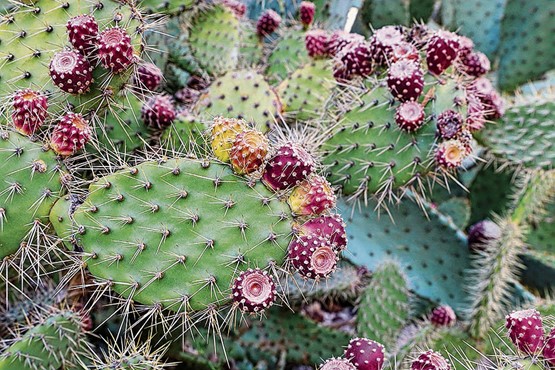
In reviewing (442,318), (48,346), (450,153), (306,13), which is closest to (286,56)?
(306,13)

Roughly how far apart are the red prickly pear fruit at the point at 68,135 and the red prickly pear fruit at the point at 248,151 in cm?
33

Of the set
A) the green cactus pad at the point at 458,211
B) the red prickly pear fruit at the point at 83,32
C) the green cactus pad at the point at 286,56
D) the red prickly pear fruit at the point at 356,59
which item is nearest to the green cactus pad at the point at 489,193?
the green cactus pad at the point at 458,211

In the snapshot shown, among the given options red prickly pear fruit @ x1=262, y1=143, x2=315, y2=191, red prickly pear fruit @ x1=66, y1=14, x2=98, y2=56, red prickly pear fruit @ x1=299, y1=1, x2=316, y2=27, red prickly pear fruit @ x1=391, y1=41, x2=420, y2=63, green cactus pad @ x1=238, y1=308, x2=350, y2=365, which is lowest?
green cactus pad @ x1=238, y1=308, x2=350, y2=365

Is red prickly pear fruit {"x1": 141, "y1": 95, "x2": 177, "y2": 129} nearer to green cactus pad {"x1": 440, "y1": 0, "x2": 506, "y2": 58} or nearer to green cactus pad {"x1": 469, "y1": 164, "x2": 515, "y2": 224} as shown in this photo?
green cactus pad {"x1": 469, "y1": 164, "x2": 515, "y2": 224}

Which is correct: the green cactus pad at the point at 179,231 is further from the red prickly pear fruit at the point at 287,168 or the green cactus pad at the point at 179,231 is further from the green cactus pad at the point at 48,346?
the green cactus pad at the point at 48,346

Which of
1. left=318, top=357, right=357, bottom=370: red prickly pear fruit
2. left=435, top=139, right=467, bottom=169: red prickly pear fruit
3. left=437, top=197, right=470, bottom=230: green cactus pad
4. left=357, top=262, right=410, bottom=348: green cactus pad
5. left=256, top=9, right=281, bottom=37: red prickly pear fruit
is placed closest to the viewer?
left=318, top=357, right=357, bottom=370: red prickly pear fruit

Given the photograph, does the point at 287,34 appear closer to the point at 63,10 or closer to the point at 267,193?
the point at 63,10

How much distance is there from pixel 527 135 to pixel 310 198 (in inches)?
46.9

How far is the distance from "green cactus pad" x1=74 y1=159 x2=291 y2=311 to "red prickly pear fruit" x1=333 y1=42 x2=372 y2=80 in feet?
2.14

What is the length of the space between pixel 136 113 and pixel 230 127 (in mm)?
507

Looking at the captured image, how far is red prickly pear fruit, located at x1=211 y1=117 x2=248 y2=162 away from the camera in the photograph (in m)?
1.29

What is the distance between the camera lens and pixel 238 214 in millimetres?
1242

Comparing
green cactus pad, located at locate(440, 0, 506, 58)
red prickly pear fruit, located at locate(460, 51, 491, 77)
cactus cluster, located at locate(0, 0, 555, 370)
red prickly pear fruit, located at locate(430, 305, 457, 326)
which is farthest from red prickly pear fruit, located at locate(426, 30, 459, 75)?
green cactus pad, located at locate(440, 0, 506, 58)

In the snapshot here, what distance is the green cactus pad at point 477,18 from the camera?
3.15 m
